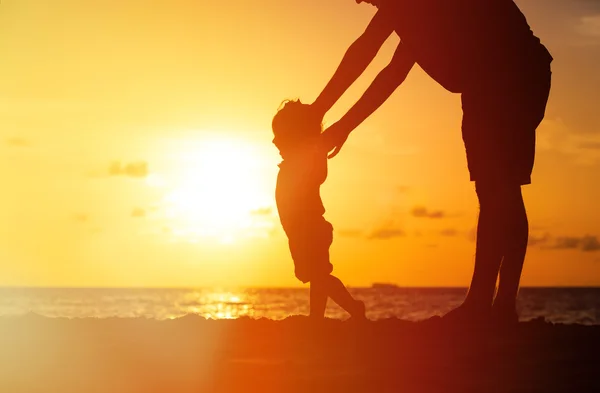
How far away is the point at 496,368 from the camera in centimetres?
445

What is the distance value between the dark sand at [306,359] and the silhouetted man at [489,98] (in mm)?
459

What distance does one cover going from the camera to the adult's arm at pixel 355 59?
5.90 meters

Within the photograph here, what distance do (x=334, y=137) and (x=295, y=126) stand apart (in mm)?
278

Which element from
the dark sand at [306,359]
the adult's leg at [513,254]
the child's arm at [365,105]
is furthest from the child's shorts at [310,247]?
the adult's leg at [513,254]

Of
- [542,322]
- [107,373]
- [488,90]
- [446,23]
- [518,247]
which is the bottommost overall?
[107,373]

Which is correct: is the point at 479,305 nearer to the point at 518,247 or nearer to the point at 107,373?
the point at 518,247

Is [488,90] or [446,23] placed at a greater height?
[446,23]

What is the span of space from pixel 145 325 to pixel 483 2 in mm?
Result: 3662

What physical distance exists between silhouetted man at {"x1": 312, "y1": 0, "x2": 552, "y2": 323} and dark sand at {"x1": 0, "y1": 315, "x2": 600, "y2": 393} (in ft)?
1.51

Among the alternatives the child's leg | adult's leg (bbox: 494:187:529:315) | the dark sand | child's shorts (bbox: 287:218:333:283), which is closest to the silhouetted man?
adult's leg (bbox: 494:187:529:315)

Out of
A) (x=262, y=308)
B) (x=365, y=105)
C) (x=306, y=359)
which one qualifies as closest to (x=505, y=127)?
(x=365, y=105)

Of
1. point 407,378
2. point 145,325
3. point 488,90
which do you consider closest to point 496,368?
point 407,378

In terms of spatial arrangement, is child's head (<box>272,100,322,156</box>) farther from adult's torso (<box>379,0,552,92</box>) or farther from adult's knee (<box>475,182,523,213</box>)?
adult's knee (<box>475,182,523,213</box>)

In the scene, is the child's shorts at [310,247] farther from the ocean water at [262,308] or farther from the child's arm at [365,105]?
the ocean water at [262,308]
